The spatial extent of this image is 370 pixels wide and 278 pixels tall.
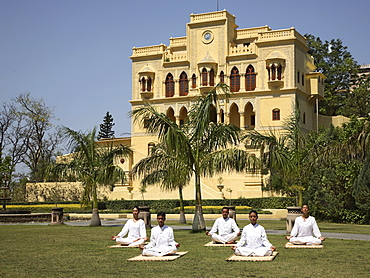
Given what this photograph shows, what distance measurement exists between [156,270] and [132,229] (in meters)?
3.84

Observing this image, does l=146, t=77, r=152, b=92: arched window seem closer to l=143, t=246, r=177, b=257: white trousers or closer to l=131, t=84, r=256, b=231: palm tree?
l=131, t=84, r=256, b=231: palm tree

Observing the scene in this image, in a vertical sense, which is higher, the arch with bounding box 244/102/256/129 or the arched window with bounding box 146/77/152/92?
the arched window with bounding box 146/77/152/92

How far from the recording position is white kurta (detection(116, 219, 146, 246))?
45.7 feet

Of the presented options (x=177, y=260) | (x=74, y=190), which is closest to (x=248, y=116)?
(x=74, y=190)

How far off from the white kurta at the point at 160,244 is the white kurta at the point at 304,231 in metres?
3.36

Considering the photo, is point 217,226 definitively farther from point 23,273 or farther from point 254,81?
point 254,81

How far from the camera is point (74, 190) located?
4894 cm

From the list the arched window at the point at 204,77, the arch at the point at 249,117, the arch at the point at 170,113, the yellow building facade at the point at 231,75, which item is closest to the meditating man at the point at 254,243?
→ the yellow building facade at the point at 231,75

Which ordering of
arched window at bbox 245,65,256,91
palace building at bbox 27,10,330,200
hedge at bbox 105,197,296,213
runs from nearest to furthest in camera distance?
hedge at bbox 105,197,296,213 → palace building at bbox 27,10,330,200 → arched window at bbox 245,65,256,91

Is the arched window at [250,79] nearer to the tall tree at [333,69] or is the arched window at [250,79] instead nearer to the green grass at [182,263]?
the tall tree at [333,69]

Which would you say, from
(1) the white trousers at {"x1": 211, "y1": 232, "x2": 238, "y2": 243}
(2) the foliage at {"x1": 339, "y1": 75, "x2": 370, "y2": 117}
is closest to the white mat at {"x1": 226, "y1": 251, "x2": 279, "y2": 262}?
(1) the white trousers at {"x1": 211, "y1": 232, "x2": 238, "y2": 243}

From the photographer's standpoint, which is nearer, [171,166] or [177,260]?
[177,260]

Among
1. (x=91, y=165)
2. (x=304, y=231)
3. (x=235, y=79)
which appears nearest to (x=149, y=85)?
(x=235, y=79)

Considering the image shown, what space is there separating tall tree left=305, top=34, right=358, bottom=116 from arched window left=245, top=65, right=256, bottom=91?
11991mm
